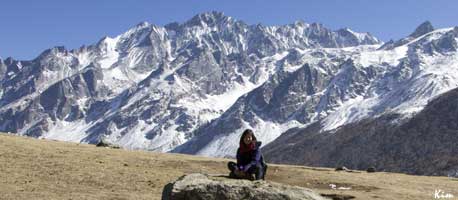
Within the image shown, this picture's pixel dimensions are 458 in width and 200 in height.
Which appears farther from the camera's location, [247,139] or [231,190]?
[247,139]

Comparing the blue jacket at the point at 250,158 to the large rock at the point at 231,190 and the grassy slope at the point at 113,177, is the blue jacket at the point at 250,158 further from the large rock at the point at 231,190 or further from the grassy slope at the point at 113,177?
the grassy slope at the point at 113,177

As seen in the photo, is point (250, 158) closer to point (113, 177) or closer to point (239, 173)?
point (239, 173)

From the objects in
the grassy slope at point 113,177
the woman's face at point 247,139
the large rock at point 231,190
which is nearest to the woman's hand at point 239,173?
the large rock at point 231,190

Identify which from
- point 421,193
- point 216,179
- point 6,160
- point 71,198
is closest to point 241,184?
point 216,179

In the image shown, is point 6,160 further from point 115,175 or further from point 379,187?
point 379,187

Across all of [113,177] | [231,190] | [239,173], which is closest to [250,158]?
[239,173]

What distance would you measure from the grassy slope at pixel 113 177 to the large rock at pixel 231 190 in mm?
9438

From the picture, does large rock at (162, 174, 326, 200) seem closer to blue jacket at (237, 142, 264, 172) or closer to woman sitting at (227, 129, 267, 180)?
woman sitting at (227, 129, 267, 180)

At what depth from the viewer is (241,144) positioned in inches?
870

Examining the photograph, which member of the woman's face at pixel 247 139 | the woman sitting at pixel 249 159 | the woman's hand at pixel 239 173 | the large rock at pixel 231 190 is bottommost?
the large rock at pixel 231 190

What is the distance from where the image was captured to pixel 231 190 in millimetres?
18078

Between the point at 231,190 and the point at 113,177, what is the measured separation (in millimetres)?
16003

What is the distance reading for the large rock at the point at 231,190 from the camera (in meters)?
17.7

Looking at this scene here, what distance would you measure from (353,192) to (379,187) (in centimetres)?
332
